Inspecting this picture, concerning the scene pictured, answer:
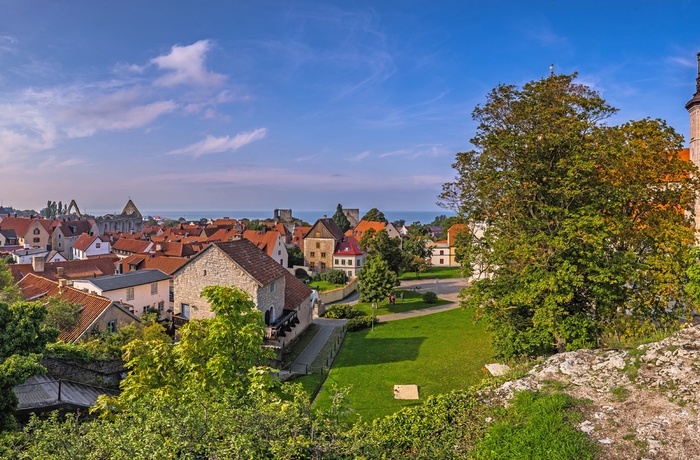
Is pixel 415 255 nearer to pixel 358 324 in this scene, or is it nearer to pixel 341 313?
pixel 341 313

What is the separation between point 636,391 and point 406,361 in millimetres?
15045

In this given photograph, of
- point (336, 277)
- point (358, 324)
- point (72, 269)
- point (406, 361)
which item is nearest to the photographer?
point (406, 361)

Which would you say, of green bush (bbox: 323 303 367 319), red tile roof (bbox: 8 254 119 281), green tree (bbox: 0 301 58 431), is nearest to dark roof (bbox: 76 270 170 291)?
red tile roof (bbox: 8 254 119 281)

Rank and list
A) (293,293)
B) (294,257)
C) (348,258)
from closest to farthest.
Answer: (293,293), (348,258), (294,257)

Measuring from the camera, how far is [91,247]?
64.9 meters

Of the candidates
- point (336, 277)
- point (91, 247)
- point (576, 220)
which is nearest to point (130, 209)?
point (91, 247)

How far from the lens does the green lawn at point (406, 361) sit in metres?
18.2

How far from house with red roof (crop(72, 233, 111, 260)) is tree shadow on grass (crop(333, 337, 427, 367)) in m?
56.7

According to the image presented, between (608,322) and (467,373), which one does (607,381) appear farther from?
(467,373)

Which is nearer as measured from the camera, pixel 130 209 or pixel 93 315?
pixel 93 315

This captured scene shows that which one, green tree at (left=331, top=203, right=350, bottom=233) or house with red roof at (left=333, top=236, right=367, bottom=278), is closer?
house with red roof at (left=333, top=236, right=367, bottom=278)

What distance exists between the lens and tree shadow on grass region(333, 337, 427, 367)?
24.2m

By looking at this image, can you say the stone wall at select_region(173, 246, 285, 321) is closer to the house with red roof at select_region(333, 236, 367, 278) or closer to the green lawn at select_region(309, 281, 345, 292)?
the green lawn at select_region(309, 281, 345, 292)

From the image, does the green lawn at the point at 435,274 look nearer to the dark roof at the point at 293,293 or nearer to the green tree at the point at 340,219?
the dark roof at the point at 293,293
